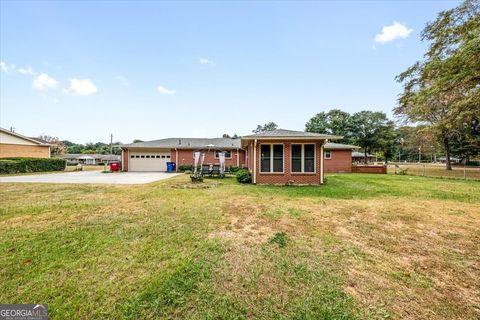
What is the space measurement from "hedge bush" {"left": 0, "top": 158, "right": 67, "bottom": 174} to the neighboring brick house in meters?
2.99

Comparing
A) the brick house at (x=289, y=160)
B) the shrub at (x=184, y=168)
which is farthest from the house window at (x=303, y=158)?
the shrub at (x=184, y=168)

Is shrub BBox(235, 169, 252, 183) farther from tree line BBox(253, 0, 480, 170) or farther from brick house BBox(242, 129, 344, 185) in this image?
tree line BBox(253, 0, 480, 170)

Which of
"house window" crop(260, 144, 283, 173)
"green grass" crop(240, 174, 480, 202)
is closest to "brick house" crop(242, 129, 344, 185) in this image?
"house window" crop(260, 144, 283, 173)

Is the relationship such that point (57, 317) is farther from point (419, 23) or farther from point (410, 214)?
point (419, 23)

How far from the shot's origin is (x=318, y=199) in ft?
24.5

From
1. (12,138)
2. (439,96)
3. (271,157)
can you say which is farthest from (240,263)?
(12,138)

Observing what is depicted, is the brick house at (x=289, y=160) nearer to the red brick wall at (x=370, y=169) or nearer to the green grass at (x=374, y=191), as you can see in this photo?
the green grass at (x=374, y=191)

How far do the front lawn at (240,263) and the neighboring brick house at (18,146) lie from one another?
22.6 meters

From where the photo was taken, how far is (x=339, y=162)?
20.4m

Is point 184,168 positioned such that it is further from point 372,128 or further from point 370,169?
point 372,128
